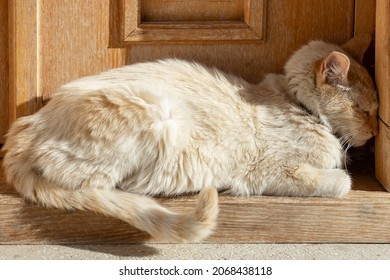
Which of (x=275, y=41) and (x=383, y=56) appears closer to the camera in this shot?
(x=383, y=56)

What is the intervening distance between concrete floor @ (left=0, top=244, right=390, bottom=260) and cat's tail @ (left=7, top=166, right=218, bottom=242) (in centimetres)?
9

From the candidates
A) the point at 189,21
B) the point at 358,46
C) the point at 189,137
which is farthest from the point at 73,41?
the point at 358,46

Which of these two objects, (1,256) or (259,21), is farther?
(259,21)

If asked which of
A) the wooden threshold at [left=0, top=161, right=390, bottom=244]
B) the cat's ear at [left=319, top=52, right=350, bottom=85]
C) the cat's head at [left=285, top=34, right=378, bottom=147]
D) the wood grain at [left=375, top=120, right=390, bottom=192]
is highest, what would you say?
the cat's ear at [left=319, top=52, right=350, bottom=85]

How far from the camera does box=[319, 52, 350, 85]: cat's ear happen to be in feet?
9.53

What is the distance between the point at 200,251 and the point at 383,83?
0.96m

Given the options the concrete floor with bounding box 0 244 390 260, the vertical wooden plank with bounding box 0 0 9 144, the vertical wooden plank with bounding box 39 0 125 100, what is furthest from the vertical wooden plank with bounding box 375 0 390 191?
the vertical wooden plank with bounding box 0 0 9 144

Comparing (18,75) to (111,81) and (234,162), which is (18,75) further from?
(234,162)

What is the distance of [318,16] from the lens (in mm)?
3201

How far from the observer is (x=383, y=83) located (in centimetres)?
296

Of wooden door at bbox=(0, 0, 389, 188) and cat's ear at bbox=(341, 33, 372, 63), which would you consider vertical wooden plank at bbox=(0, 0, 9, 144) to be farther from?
cat's ear at bbox=(341, 33, 372, 63)

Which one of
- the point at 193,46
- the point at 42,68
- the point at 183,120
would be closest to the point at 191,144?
the point at 183,120

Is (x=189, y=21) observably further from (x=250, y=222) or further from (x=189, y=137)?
(x=250, y=222)

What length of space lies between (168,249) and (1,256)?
1.98ft
